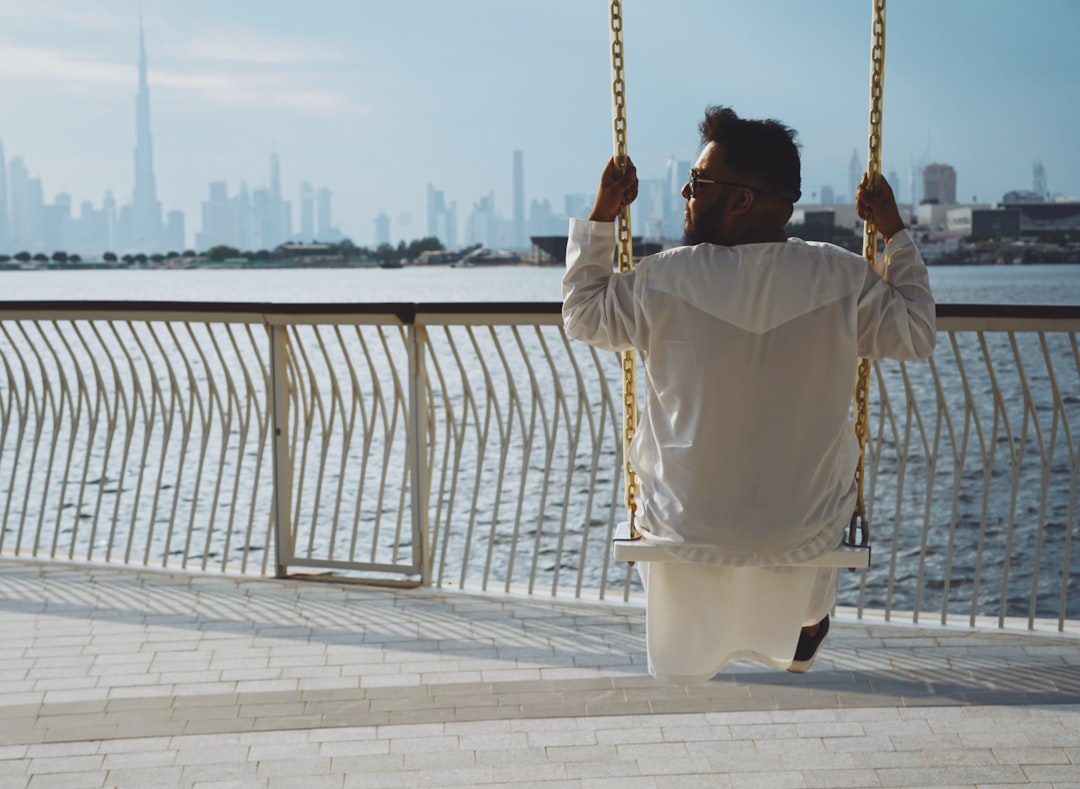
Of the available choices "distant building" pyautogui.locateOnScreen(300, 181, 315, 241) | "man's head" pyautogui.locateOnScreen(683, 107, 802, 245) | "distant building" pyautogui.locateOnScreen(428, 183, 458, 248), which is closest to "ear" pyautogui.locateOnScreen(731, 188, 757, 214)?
"man's head" pyautogui.locateOnScreen(683, 107, 802, 245)

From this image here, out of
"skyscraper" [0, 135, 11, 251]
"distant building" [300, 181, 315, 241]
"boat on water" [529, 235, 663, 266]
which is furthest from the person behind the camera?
"distant building" [300, 181, 315, 241]

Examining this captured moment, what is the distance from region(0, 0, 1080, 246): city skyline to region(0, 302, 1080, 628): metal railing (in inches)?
2077

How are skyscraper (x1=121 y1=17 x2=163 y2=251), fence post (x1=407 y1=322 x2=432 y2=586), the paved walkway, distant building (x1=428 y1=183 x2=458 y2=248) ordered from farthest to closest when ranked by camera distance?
1. skyscraper (x1=121 y1=17 x2=163 y2=251)
2. distant building (x1=428 y1=183 x2=458 y2=248)
3. fence post (x1=407 y1=322 x2=432 y2=586)
4. the paved walkway

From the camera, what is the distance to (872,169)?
8.69 feet

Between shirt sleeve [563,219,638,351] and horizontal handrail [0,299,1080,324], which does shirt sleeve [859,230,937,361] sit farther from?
horizontal handrail [0,299,1080,324]

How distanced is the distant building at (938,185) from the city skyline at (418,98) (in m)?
53.7

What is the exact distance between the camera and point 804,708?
11.9ft

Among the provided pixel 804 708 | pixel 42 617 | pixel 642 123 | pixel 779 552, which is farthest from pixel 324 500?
pixel 642 123

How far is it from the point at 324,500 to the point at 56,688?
12.5m

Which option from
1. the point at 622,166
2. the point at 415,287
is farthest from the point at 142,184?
the point at 622,166

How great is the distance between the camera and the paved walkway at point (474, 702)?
10.6 feet

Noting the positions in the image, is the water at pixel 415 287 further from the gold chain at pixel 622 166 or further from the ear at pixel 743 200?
the ear at pixel 743 200

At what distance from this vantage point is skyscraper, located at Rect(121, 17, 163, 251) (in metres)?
90.4

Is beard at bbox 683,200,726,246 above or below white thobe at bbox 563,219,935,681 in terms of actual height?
above
